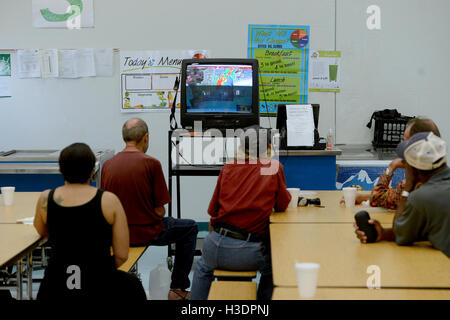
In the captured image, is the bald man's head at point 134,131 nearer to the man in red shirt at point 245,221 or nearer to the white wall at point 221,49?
the man in red shirt at point 245,221

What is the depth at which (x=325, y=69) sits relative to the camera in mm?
5449

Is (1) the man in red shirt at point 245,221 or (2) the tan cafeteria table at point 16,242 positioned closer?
(2) the tan cafeteria table at point 16,242

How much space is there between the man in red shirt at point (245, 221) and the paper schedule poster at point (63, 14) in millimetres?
3168

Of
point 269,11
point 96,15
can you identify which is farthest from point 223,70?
point 96,15

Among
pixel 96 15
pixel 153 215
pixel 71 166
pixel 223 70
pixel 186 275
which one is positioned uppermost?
pixel 96 15

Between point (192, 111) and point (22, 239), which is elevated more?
point (192, 111)

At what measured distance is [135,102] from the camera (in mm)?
5504

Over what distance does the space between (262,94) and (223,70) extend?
138 centimetres

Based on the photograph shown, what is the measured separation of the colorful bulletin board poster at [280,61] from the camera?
5422 millimetres

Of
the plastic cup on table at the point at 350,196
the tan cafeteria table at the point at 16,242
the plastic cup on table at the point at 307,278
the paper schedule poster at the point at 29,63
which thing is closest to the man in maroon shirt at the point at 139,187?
the tan cafeteria table at the point at 16,242

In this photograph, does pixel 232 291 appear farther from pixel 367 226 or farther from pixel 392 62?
pixel 392 62

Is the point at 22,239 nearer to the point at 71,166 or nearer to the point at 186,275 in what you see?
the point at 71,166

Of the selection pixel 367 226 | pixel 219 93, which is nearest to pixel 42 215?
pixel 367 226

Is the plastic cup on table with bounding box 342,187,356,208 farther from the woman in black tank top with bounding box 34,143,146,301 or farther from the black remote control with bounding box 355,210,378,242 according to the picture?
the woman in black tank top with bounding box 34,143,146,301
